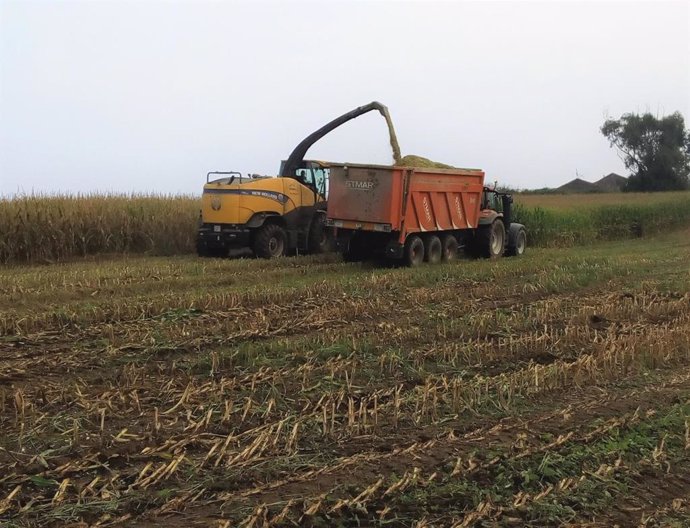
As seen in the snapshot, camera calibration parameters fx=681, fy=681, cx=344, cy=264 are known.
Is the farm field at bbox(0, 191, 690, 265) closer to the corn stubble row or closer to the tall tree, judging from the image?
the corn stubble row

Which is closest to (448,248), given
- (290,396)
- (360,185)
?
(360,185)

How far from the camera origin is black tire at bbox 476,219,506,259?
15359mm

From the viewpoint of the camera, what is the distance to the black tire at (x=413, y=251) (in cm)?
1322

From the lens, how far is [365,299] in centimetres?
949

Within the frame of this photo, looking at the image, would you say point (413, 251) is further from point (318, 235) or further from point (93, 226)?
point (93, 226)

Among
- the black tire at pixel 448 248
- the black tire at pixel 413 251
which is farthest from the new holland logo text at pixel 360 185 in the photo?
the black tire at pixel 448 248

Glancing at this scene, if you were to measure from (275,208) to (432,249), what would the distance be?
3.63 meters

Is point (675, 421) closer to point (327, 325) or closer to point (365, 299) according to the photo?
point (327, 325)

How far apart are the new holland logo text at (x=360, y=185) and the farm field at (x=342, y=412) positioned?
3828mm

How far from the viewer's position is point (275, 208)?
591 inches

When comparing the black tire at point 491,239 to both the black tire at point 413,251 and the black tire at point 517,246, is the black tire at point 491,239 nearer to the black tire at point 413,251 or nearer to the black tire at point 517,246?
the black tire at point 517,246

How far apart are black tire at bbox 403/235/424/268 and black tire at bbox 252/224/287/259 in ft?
→ 10.7

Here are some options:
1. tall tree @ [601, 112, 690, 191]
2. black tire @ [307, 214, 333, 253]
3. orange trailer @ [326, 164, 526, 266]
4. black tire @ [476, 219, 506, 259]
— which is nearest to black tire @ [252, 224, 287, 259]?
black tire @ [307, 214, 333, 253]

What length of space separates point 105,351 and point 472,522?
426 cm
